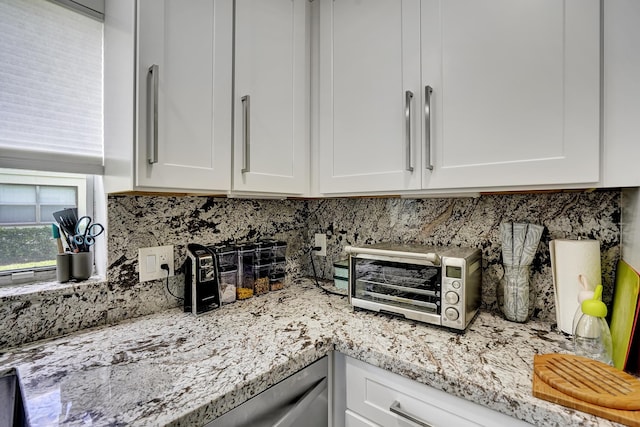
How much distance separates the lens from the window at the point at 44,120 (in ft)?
3.32

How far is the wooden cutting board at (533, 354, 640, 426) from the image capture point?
620mm

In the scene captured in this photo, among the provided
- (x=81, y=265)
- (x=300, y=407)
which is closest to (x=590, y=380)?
(x=300, y=407)

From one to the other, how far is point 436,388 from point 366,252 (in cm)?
51

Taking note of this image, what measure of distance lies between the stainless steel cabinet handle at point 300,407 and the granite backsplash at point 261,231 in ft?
2.26

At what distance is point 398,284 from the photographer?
3.73 feet

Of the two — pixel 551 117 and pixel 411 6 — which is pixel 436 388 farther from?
pixel 411 6

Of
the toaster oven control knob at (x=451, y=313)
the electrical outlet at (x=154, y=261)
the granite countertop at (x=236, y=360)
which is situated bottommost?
the granite countertop at (x=236, y=360)

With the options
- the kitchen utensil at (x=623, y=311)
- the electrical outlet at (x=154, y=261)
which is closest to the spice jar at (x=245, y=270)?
the electrical outlet at (x=154, y=261)

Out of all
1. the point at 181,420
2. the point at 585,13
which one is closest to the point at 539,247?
the point at 585,13

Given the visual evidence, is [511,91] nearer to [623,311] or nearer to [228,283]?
[623,311]

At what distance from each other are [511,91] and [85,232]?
1.50m

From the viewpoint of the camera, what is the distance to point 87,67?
115 centimetres

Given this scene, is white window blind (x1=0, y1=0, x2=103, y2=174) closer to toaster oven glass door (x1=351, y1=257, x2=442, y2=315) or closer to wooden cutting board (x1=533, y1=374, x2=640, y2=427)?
toaster oven glass door (x1=351, y1=257, x2=442, y2=315)

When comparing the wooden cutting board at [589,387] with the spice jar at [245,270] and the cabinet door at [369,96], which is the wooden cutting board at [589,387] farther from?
the spice jar at [245,270]
